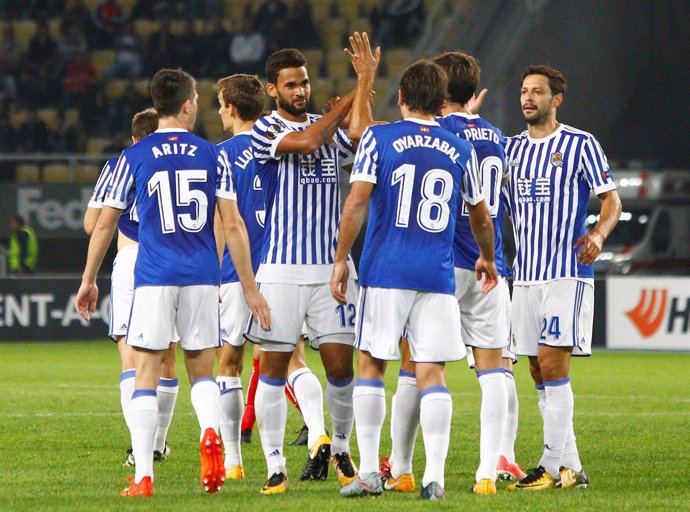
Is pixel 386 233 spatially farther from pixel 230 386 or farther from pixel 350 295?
pixel 230 386

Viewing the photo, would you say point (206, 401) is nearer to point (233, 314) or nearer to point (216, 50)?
point (233, 314)

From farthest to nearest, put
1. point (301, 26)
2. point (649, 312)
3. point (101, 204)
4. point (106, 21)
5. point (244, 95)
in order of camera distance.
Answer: point (106, 21), point (301, 26), point (649, 312), point (244, 95), point (101, 204)

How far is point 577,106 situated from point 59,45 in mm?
9415

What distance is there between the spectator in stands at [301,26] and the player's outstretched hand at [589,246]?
17.8 meters

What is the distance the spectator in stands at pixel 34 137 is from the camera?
22.4 meters

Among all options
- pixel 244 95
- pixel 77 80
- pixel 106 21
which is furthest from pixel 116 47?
pixel 244 95

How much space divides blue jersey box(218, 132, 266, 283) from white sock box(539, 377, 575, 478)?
1790 mm

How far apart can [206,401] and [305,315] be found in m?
0.69

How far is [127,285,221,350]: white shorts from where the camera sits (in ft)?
20.6

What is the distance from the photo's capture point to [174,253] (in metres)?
6.32

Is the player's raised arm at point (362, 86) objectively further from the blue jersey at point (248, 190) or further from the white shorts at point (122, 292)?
the white shorts at point (122, 292)

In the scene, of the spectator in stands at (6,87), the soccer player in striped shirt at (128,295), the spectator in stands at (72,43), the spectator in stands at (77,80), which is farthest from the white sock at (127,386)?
the spectator in stands at (72,43)

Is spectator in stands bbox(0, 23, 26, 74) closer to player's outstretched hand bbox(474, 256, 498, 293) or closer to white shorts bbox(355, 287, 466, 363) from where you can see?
player's outstretched hand bbox(474, 256, 498, 293)

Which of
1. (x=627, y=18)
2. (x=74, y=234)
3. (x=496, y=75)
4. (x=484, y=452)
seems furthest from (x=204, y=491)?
(x=627, y=18)
